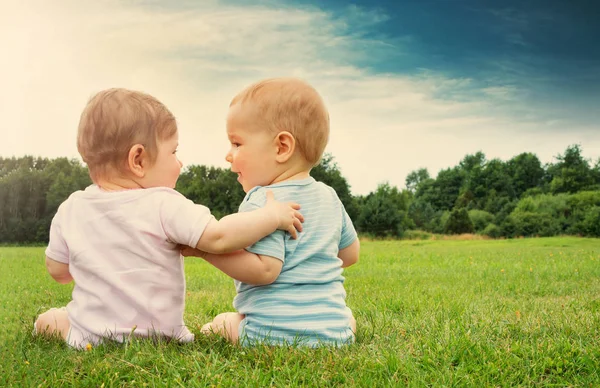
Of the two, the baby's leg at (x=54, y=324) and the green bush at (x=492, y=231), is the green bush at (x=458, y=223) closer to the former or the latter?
the green bush at (x=492, y=231)

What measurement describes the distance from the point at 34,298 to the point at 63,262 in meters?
2.30

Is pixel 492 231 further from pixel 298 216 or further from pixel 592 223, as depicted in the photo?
pixel 298 216

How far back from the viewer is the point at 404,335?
328 centimetres

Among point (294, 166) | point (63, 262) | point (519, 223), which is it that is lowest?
point (519, 223)

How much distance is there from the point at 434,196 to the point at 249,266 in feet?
156

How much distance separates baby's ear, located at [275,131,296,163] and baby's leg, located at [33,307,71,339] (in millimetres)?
1416

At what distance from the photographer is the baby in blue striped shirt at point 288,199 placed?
2803 mm

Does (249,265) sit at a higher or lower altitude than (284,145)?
lower

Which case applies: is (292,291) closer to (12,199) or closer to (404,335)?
(404,335)

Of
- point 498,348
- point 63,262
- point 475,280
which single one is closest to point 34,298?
point 63,262

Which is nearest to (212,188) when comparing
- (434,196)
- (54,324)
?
(54,324)

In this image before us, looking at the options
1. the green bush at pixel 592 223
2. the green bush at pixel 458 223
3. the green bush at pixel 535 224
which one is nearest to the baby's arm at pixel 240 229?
the green bush at pixel 592 223

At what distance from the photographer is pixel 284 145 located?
2.84m

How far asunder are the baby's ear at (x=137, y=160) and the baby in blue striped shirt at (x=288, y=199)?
41cm
